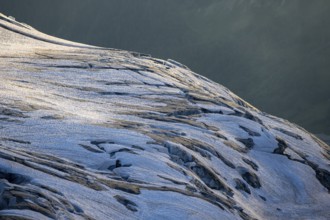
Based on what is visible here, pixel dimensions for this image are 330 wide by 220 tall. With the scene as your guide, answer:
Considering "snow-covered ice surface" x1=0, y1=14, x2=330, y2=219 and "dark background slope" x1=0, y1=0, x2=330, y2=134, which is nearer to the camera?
"snow-covered ice surface" x1=0, y1=14, x2=330, y2=219

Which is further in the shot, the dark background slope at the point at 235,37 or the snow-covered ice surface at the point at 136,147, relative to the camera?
the dark background slope at the point at 235,37

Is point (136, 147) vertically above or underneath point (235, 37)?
underneath

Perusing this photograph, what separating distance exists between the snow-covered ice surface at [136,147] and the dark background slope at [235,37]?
199 ft

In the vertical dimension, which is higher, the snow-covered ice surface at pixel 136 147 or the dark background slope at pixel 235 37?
the dark background slope at pixel 235 37

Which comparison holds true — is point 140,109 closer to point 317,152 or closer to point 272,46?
point 317,152

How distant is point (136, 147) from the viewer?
25312 mm

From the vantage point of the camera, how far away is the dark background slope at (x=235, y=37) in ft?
340

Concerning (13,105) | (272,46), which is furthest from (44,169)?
(272,46)

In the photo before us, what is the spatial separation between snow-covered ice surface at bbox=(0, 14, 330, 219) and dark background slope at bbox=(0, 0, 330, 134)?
60.5 m

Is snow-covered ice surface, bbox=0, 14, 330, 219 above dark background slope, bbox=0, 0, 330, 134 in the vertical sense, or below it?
below

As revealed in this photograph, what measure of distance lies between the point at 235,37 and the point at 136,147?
89.2 metres

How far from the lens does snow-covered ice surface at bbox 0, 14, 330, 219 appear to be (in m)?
20.1

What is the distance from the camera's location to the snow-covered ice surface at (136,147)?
65.8 feet

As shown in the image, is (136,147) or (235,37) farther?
(235,37)
